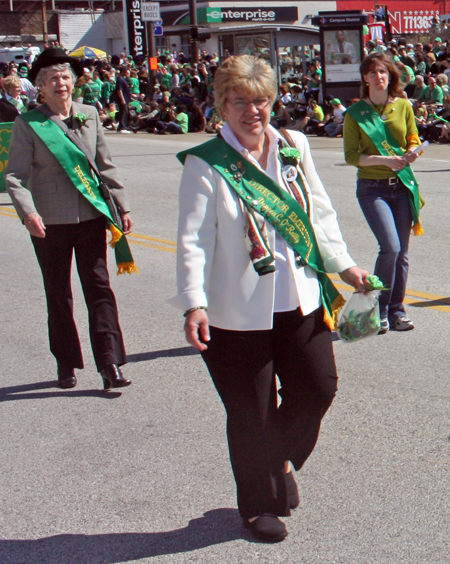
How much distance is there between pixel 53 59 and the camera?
4.42 metres

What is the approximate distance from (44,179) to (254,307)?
2.17 m

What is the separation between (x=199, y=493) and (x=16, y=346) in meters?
2.68

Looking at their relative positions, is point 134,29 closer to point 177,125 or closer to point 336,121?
point 177,125

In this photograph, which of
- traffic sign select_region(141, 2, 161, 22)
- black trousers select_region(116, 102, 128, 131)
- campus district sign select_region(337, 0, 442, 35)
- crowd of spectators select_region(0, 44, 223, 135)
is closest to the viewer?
crowd of spectators select_region(0, 44, 223, 135)

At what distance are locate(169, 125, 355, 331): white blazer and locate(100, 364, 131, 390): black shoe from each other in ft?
6.25

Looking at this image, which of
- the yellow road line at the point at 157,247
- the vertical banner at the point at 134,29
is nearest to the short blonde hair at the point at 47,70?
the yellow road line at the point at 157,247

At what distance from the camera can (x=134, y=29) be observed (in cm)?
4156

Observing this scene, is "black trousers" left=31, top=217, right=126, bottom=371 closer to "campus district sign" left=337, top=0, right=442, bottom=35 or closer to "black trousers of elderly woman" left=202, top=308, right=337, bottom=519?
"black trousers of elderly woman" left=202, top=308, right=337, bottom=519

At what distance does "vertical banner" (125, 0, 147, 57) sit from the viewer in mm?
40938

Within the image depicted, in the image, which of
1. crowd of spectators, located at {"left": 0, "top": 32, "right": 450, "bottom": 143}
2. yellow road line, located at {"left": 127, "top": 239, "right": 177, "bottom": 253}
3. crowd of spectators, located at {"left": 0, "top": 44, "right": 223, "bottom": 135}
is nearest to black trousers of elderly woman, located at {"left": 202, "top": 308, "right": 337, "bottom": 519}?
yellow road line, located at {"left": 127, "top": 239, "right": 177, "bottom": 253}

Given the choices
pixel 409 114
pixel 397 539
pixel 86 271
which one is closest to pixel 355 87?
pixel 409 114

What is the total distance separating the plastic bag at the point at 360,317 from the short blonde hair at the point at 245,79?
86cm

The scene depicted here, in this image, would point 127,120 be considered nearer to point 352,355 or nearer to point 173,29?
point 173,29

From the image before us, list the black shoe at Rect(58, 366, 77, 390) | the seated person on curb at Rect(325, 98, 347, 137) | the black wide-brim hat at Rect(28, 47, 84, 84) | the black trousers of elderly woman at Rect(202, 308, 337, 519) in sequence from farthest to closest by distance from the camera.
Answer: the seated person on curb at Rect(325, 98, 347, 137)
the black shoe at Rect(58, 366, 77, 390)
the black wide-brim hat at Rect(28, 47, 84, 84)
the black trousers of elderly woman at Rect(202, 308, 337, 519)
